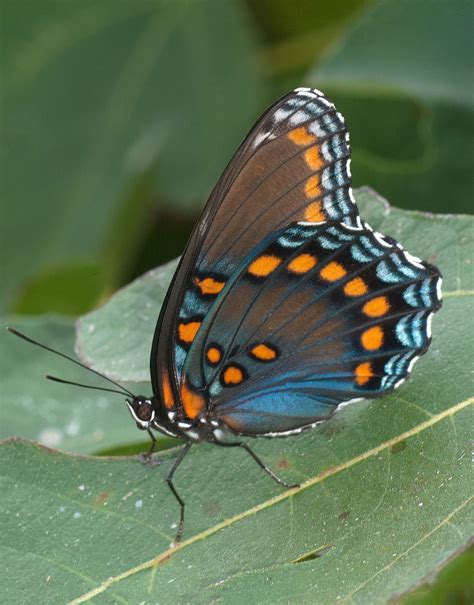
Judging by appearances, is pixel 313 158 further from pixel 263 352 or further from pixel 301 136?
pixel 263 352

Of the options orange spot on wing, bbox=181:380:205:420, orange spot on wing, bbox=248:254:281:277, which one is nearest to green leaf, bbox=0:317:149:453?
orange spot on wing, bbox=181:380:205:420

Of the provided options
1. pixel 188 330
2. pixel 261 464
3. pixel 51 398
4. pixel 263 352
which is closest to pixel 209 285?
pixel 188 330

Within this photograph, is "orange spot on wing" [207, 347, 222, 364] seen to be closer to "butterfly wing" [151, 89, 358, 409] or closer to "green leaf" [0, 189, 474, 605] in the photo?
"butterfly wing" [151, 89, 358, 409]

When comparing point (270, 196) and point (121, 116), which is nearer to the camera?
point (270, 196)

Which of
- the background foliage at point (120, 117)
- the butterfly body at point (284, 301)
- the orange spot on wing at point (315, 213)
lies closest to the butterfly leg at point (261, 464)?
the butterfly body at point (284, 301)

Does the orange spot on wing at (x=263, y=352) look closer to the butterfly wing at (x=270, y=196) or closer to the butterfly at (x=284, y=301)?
the butterfly at (x=284, y=301)

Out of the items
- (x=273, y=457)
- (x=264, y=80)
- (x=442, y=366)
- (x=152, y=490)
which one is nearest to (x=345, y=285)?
(x=442, y=366)
